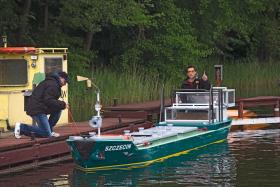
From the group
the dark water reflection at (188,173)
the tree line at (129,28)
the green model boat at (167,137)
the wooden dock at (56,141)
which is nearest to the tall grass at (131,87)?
the tree line at (129,28)

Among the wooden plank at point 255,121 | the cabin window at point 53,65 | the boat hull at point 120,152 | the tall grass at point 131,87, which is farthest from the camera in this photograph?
the tall grass at point 131,87

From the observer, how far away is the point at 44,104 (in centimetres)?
1616

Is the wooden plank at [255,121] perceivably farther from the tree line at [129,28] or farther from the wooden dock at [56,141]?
the tree line at [129,28]

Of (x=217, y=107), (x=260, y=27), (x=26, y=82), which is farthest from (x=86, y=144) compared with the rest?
(x=260, y=27)

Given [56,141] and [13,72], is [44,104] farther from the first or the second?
[13,72]

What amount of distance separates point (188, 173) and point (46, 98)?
11.6 ft

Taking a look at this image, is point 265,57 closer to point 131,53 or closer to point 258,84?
point 258,84

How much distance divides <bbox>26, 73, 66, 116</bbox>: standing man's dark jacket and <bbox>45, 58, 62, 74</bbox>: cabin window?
1.91 m

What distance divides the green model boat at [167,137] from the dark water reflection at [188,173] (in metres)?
0.25

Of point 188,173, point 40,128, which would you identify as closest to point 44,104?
point 40,128

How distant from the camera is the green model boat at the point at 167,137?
14758 millimetres

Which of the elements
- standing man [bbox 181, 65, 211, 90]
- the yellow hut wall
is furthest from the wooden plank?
the yellow hut wall

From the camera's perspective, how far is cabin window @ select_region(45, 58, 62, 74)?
18.2 meters

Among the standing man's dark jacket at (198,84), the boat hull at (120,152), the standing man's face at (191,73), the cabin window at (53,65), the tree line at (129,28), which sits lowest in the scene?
the boat hull at (120,152)
